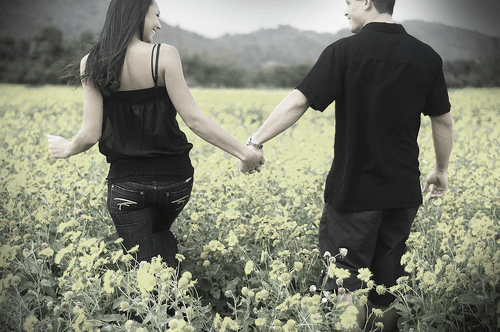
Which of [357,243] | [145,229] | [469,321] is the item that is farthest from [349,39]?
[469,321]

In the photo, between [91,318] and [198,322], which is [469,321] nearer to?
[198,322]

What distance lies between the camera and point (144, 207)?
84.4 inches

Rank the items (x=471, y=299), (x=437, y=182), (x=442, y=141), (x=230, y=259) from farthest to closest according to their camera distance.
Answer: (x=230, y=259), (x=437, y=182), (x=442, y=141), (x=471, y=299)

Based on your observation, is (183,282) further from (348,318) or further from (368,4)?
(368,4)

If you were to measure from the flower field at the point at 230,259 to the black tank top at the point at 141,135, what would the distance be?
1.24 feet

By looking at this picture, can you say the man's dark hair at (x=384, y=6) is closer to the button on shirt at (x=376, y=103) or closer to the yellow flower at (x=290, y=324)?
the button on shirt at (x=376, y=103)

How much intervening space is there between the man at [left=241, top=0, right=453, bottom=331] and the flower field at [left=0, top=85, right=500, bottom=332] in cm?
23

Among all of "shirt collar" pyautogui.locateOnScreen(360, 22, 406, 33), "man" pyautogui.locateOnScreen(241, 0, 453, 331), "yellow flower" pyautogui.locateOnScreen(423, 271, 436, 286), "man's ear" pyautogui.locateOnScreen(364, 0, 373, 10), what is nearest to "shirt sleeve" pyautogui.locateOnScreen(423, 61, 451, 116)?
"man" pyautogui.locateOnScreen(241, 0, 453, 331)

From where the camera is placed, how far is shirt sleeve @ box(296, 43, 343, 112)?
194cm

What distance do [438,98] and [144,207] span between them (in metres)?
1.47

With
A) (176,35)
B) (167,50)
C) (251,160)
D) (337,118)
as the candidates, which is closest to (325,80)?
(337,118)

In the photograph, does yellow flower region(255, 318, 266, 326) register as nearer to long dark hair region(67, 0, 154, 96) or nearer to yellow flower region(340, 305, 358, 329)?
yellow flower region(340, 305, 358, 329)

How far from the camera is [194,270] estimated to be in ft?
8.96

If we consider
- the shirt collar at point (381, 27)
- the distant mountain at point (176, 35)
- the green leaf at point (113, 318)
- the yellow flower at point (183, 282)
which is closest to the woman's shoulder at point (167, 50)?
the shirt collar at point (381, 27)
